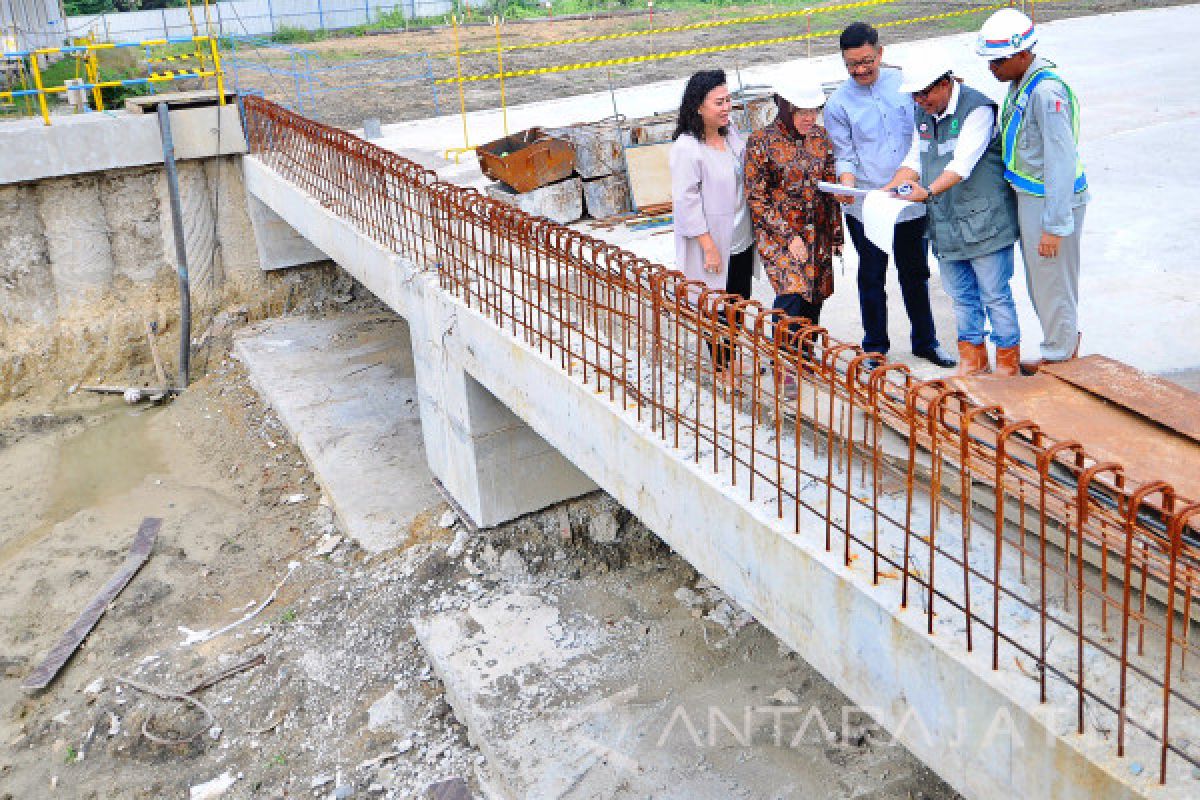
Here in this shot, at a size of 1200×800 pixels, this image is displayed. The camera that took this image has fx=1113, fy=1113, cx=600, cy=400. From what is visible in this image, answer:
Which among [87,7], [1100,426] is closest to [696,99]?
[1100,426]

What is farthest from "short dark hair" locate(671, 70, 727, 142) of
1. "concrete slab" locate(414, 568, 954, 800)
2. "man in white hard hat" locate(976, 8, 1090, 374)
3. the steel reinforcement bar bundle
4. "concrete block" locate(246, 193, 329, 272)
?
"concrete block" locate(246, 193, 329, 272)

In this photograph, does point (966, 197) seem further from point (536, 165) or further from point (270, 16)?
point (270, 16)

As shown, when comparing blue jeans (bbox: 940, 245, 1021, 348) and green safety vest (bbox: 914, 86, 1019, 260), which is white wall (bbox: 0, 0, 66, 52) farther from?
blue jeans (bbox: 940, 245, 1021, 348)

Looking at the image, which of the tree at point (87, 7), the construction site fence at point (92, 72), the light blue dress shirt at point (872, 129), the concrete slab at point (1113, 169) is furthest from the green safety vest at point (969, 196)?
the tree at point (87, 7)

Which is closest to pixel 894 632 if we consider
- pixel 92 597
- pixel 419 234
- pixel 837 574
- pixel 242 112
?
pixel 837 574

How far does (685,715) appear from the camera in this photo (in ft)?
19.4

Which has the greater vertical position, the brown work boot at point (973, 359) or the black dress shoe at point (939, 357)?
the brown work boot at point (973, 359)

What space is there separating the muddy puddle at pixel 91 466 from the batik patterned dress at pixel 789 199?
24.2ft

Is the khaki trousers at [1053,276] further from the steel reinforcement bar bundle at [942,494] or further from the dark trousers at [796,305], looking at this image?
the dark trousers at [796,305]

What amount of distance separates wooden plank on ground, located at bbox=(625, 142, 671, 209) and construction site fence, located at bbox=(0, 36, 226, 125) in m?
4.83

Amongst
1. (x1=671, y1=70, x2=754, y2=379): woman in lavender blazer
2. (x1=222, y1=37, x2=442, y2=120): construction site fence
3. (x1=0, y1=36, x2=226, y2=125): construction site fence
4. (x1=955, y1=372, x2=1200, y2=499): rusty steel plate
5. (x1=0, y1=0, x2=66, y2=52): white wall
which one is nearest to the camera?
(x1=955, y1=372, x2=1200, y2=499): rusty steel plate

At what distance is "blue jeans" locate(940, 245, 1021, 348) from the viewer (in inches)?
202

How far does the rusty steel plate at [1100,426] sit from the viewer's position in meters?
3.78

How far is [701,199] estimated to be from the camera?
17.7 feet
